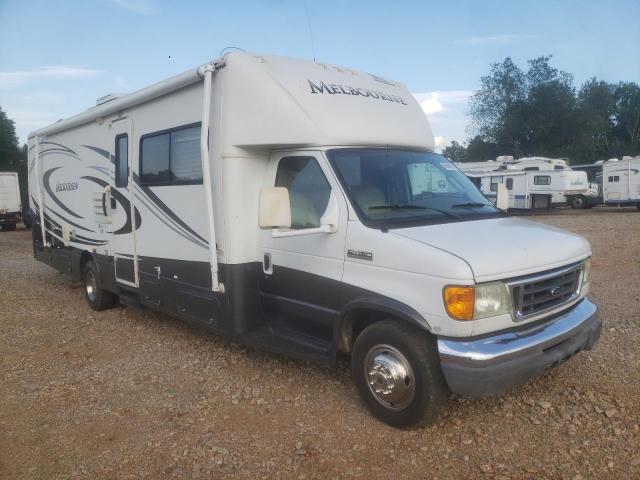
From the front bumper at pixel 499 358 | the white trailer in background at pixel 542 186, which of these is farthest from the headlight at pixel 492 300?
the white trailer in background at pixel 542 186

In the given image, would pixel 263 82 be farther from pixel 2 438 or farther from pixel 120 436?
pixel 2 438

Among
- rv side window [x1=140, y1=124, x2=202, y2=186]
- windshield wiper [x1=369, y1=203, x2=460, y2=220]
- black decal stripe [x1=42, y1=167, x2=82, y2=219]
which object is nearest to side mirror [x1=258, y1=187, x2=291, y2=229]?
windshield wiper [x1=369, y1=203, x2=460, y2=220]

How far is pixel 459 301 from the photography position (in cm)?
355

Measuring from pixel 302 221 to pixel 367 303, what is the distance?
110 cm

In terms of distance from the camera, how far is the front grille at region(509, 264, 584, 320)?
12.3 ft

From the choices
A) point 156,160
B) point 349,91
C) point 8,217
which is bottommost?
point 8,217

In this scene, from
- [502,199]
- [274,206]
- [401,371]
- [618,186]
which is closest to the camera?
[401,371]

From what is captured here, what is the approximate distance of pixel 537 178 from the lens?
1073 inches

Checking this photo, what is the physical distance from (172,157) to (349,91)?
2111 millimetres

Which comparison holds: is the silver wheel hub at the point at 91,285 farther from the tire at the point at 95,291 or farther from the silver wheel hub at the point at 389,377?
the silver wheel hub at the point at 389,377

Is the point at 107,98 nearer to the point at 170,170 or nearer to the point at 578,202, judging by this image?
the point at 170,170

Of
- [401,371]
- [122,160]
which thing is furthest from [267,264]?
[122,160]

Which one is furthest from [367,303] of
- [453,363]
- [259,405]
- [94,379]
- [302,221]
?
[94,379]

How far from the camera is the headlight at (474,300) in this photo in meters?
3.54
